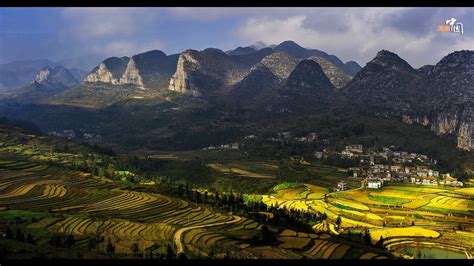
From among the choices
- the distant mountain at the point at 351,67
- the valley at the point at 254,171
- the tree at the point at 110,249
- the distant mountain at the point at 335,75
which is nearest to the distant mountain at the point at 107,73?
the valley at the point at 254,171

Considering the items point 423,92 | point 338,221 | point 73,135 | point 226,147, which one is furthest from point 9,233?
point 423,92

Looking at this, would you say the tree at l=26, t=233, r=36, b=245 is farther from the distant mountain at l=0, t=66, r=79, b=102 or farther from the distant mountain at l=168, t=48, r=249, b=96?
the distant mountain at l=0, t=66, r=79, b=102

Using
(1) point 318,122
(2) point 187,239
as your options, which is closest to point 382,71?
(1) point 318,122

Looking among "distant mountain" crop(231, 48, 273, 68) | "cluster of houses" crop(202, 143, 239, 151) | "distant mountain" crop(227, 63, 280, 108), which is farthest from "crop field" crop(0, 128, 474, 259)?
"distant mountain" crop(231, 48, 273, 68)

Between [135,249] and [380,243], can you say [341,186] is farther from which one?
[135,249]

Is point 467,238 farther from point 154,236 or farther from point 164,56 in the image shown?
point 164,56

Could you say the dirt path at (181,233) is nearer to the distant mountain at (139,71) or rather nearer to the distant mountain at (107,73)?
the distant mountain at (139,71)
